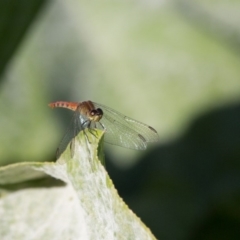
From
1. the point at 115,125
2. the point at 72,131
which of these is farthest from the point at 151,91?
the point at 72,131

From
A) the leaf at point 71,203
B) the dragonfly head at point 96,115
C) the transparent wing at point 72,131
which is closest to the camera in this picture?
the leaf at point 71,203

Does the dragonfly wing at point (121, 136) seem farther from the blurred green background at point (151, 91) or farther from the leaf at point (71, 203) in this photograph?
the leaf at point (71, 203)

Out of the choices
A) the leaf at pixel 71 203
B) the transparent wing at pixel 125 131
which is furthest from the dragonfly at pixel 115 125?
the leaf at pixel 71 203

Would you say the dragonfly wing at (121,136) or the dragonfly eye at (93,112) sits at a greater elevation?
the dragonfly eye at (93,112)

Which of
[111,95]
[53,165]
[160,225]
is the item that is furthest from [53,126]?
[53,165]

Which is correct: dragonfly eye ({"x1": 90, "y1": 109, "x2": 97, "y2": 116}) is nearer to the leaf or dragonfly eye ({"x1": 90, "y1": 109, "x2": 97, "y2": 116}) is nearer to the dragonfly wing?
the dragonfly wing

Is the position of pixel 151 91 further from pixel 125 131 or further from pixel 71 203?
pixel 71 203

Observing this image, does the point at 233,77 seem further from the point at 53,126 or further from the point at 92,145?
the point at 92,145
